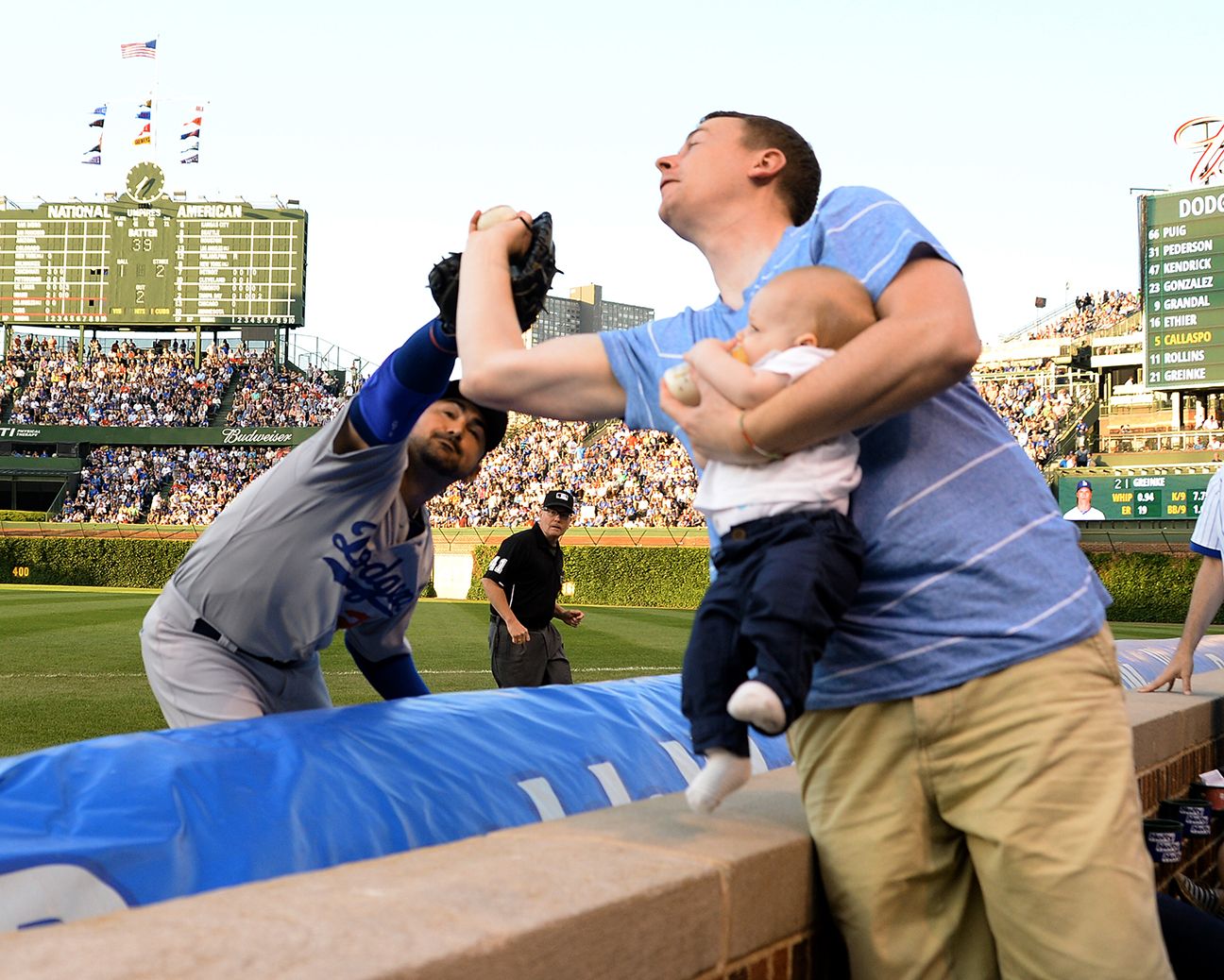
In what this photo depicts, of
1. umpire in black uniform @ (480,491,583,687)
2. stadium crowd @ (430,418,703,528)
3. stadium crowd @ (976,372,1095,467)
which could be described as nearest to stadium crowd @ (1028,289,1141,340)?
stadium crowd @ (976,372,1095,467)

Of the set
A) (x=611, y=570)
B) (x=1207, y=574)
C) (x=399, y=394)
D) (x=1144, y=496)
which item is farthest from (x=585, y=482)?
(x=399, y=394)

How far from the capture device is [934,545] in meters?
1.91

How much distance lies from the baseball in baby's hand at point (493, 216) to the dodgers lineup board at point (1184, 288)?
30.4 metres

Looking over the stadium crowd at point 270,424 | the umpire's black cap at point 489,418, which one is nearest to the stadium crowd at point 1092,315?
the stadium crowd at point 270,424

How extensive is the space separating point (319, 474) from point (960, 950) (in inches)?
88.2

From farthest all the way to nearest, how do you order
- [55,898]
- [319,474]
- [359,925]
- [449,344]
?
1. [319,474]
2. [449,344]
3. [55,898]
4. [359,925]

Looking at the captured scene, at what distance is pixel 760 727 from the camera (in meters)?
1.74

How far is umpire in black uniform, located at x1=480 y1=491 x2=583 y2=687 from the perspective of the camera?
8.49 m

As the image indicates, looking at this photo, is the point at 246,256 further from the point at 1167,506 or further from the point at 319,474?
the point at 319,474

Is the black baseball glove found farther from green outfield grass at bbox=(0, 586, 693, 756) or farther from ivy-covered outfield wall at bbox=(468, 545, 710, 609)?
ivy-covered outfield wall at bbox=(468, 545, 710, 609)

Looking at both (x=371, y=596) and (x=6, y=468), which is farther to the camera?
(x=6, y=468)

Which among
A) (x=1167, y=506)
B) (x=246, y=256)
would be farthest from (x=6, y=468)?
(x=1167, y=506)

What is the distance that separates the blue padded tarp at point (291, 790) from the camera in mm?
2139

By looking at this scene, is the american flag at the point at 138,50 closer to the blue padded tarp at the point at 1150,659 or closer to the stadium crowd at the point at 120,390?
the stadium crowd at the point at 120,390
